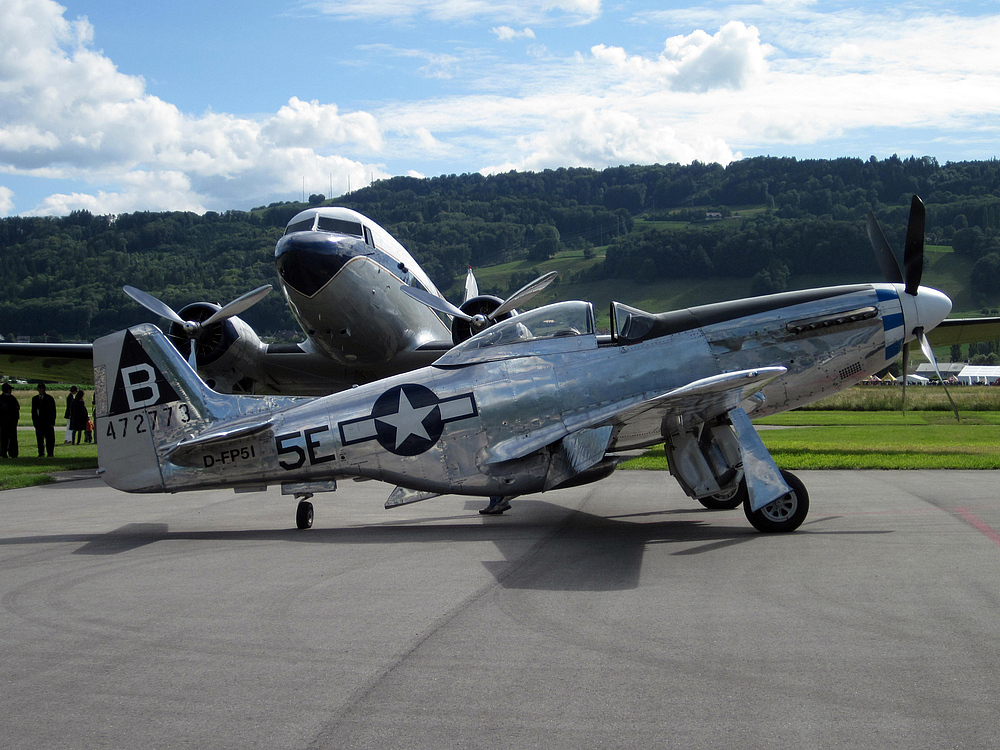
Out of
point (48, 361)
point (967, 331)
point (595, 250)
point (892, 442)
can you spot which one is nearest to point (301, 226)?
point (48, 361)

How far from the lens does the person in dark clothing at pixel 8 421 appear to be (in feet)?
69.6

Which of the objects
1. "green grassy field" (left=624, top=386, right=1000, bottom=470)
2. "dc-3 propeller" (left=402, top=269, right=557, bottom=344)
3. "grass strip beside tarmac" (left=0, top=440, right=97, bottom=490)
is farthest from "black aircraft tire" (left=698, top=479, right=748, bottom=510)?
"grass strip beside tarmac" (left=0, top=440, right=97, bottom=490)

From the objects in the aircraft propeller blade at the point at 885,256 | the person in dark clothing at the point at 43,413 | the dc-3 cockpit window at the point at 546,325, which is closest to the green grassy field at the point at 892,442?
the aircraft propeller blade at the point at 885,256

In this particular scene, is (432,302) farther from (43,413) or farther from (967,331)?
(967,331)

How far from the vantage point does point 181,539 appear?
9.95 m

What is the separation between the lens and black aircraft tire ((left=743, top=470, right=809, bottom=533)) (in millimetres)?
9211

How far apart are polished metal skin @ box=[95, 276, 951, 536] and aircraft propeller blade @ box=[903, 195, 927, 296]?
20.3 inches

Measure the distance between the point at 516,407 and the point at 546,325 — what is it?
113 centimetres

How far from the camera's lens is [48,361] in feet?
75.0

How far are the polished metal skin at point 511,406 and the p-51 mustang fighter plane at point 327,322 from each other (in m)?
5.30

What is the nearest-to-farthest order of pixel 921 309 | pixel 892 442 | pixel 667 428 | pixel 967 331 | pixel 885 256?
pixel 667 428, pixel 921 309, pixel 885 256, pixel 967 331, pixel 892 442

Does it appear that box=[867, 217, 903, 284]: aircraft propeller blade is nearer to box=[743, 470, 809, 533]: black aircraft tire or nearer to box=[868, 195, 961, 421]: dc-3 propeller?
box=[868, 195, 961, 421]: dc-3 propeller

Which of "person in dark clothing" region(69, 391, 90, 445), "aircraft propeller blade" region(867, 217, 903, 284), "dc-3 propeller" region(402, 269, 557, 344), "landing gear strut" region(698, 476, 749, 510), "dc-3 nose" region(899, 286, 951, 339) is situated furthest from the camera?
"person in dark clothing" region(69, 391, 90, 445)

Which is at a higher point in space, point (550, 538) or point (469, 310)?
point (469, 310)
